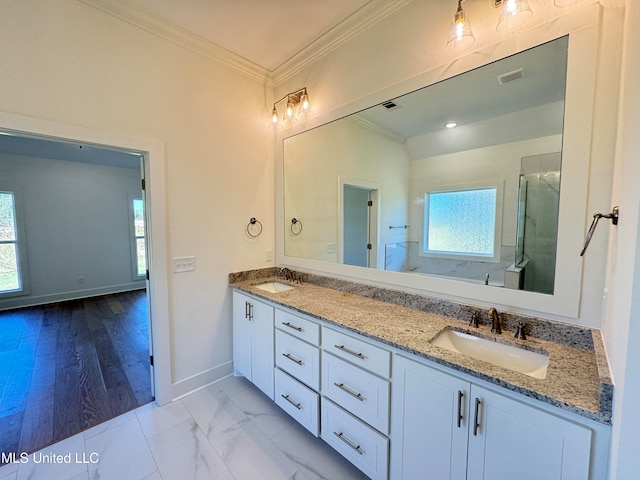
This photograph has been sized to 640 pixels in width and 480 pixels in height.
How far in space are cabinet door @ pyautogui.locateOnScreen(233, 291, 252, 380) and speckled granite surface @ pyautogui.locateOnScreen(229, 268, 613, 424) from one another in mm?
170

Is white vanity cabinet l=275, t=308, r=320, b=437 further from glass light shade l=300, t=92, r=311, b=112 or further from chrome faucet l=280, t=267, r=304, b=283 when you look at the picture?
glass light shade l=300, t=92, r=311, b=112

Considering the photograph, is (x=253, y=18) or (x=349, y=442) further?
(x=253, y=18)

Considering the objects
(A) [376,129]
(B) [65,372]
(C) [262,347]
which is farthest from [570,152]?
(B) [65,372]

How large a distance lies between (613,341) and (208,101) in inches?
111

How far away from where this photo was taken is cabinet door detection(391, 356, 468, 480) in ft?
3.61

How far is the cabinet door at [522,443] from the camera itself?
86 centimetres

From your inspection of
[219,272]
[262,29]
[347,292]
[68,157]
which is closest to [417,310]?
[347,292]

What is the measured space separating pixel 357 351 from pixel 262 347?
99cm

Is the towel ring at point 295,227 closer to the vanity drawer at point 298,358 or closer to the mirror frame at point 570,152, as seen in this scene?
the vanity drawer at point 298,358

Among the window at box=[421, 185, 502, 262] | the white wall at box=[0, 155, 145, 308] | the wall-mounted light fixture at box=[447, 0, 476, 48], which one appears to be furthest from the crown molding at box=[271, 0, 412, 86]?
the white wall at box=[0, 155, 145, 308]

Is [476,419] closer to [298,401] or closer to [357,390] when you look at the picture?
[357,390]

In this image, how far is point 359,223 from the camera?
224 cm

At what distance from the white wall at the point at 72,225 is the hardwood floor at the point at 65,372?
782 mm

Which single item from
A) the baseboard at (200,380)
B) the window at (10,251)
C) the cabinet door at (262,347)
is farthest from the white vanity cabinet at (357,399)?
the window at (10,251)
